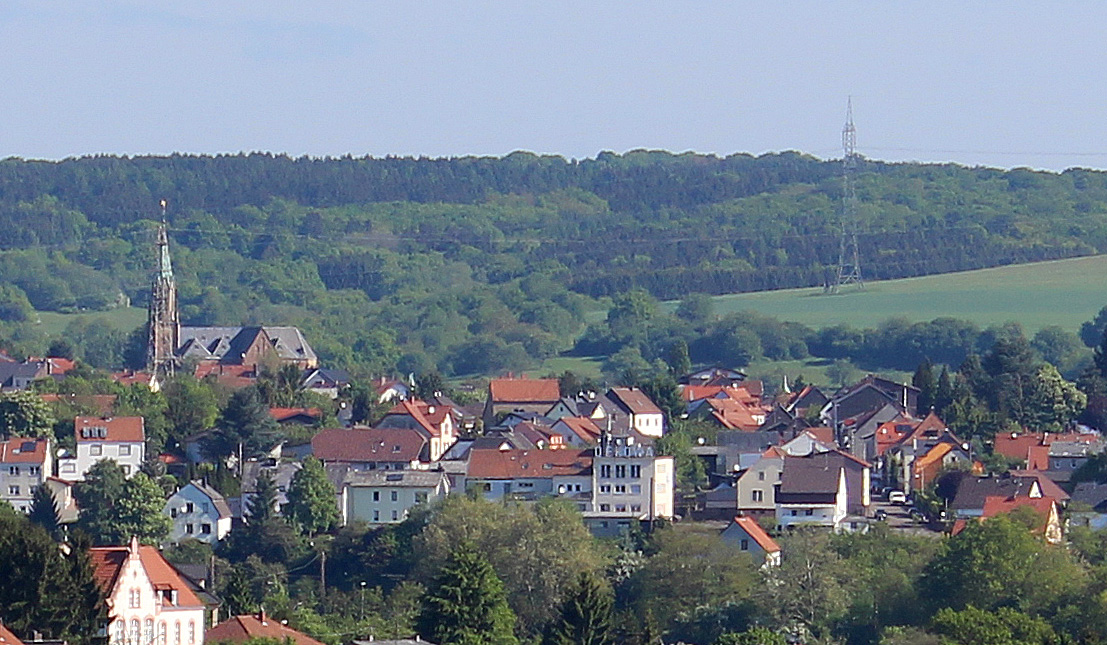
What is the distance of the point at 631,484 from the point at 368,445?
34.3 feet

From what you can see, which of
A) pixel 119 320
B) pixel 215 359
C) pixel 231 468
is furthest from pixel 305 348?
pixel 231 468

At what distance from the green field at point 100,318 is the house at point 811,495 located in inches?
3859

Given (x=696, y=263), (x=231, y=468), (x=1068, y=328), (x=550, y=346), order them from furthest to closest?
(x=696, y=263)
(x=550, y=346)
(x=1068, y=328)
(x=231, y=468)

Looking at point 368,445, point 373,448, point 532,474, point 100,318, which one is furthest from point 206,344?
point 532,474

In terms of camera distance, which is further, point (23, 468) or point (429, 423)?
point (429, 423)

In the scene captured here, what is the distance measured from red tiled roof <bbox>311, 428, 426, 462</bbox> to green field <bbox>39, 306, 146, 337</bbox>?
8690 cm

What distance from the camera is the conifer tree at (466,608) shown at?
5525cm

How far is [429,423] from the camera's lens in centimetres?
8506

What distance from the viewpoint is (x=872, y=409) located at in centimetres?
9369

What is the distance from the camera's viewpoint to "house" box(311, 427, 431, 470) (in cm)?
7969

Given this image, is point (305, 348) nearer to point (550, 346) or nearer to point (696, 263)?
point (550, 346)

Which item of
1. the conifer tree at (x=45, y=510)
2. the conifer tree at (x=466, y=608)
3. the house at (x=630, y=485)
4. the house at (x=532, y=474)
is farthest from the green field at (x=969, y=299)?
the conifer tree at (x=466, y=608)

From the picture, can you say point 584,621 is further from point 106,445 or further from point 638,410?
point 638,410

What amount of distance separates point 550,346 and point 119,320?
113 feet
